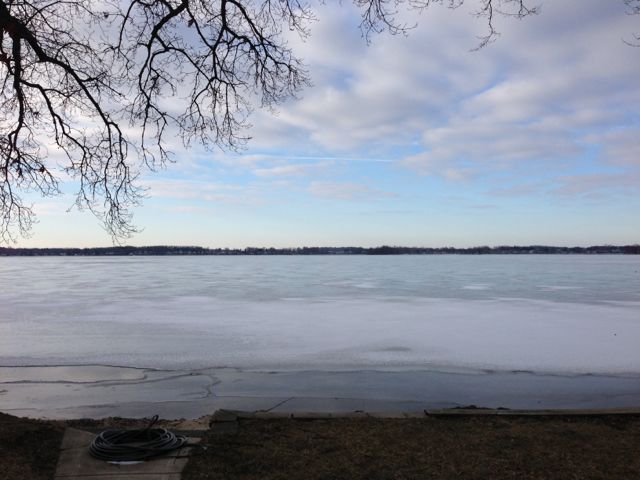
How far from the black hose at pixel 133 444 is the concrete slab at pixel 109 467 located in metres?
0.05

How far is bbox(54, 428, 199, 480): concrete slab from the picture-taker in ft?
13.0

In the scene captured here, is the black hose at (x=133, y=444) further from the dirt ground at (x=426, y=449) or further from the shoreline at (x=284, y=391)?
the shoreline at (x=284, y=391)

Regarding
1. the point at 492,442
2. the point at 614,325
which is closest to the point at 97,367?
the point at 492,442

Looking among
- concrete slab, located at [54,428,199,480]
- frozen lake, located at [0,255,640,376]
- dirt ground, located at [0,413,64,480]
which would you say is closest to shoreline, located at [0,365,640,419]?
frozen lake, located at [0,255,640,376]

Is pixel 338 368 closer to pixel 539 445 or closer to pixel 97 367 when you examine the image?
pixel 97 367

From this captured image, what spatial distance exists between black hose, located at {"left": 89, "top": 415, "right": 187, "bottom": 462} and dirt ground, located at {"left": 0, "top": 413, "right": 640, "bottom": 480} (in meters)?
0.26

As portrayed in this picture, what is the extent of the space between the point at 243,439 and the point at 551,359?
6.62 meters

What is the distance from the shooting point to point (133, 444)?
4297 mm

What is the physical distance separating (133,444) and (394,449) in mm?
2063

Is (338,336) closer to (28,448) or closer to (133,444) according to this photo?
(133,444)

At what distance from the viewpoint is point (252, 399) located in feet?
22.6

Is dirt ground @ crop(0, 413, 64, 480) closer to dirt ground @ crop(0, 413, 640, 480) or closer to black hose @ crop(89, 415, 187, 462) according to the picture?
dirt ground @ crop(0, 413, 640, 480)

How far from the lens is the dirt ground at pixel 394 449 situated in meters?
4.04

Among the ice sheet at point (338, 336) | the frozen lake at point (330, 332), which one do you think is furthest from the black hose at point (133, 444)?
A: the ice sheet at point (338, 336)
